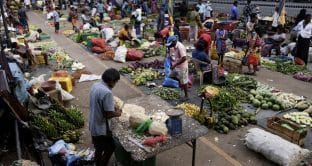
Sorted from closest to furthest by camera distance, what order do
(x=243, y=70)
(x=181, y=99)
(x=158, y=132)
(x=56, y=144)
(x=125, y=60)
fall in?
(x=158, y=132), (x=56, y=144), (x=181, y=99), (x=243, y=70), (x=125, y=60)

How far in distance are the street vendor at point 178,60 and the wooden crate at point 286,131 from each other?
2.47m

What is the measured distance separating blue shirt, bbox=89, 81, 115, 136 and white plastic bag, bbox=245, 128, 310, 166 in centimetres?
302

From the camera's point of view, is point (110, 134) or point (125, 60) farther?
point (125, 60)

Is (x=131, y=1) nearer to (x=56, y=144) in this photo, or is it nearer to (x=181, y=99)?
(x=181, y=99)

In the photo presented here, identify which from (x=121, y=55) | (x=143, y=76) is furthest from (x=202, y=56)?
(x=121, y=55)

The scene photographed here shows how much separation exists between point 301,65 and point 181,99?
18.9ft

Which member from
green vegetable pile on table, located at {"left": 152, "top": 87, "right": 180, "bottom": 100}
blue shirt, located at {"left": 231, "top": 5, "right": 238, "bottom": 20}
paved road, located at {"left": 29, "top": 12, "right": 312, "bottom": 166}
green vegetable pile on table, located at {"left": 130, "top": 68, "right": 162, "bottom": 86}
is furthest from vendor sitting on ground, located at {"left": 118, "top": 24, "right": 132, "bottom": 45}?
blue shirt, located at {"left": 231, "top": 5, "right": 238, "bottom": 20}

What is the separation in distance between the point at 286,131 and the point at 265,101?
1.84m

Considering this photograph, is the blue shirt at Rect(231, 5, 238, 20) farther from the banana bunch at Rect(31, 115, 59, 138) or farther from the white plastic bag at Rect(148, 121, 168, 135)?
the white plastic bag at Rect(148, 121, 168, 135)

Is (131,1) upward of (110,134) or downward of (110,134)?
upward

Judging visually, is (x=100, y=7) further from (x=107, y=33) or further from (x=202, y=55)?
(x=202, y=55)

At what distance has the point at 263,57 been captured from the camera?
13.3 meters

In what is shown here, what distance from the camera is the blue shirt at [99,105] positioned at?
15.4 ft

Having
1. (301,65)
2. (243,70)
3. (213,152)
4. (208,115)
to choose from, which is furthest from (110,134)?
(301,65)
